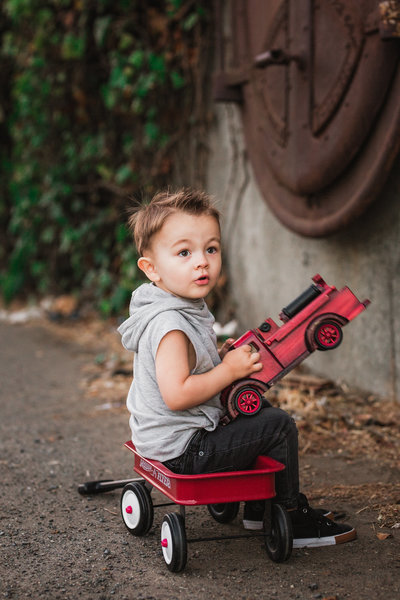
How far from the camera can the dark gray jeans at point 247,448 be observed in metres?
2.26

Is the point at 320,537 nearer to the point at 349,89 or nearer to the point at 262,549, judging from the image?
the point at 262,549

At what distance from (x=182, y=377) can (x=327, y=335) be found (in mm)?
482

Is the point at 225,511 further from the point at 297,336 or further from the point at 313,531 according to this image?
the point at 297,336

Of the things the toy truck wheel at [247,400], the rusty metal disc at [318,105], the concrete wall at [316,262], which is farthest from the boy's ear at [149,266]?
the concrete wall at [316,262]

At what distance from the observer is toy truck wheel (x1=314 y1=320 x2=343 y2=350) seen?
231 cm

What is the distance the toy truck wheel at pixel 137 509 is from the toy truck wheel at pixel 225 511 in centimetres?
27

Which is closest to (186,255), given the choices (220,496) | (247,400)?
(247,400)

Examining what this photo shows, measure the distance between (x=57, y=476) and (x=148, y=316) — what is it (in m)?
1.16

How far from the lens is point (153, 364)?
234 centimetres

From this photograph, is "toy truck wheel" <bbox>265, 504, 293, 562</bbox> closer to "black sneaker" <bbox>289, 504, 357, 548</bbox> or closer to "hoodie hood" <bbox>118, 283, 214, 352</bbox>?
"black sneaker" <bbox>289, 504, 357, 548</bbox>

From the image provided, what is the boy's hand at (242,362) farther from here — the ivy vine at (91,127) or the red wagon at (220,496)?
the ivy vine at (91,127)

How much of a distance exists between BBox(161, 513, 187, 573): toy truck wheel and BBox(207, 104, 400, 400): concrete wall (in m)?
1.83

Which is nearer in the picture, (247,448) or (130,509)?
(247,448)

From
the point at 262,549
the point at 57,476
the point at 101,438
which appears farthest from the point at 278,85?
the point at 262,549
